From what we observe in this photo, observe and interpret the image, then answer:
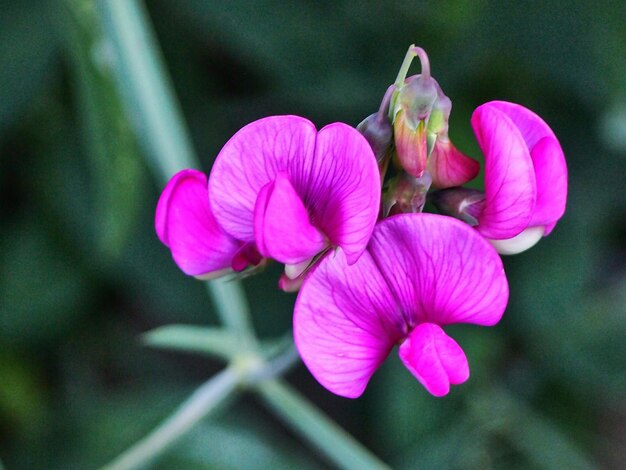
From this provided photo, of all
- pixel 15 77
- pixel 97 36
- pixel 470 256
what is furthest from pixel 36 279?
pixel 470 256

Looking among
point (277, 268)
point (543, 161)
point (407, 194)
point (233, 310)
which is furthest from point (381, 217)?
point (277, 268)

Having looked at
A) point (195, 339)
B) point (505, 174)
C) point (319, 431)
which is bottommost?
point (319, 431)

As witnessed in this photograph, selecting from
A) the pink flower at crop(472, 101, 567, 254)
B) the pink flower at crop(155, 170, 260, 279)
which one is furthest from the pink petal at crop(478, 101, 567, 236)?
the pink flower at crop(155, 170, 260, 279)

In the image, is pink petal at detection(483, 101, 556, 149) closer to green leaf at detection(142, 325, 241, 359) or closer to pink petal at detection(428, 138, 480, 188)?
pink petal at detection(428, 138, 480, 188)

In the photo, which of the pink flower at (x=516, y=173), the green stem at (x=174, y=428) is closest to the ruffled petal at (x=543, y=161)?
the pink flower at (x=516, y=173)

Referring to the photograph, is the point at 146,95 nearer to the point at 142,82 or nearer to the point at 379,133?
the point at 142,82

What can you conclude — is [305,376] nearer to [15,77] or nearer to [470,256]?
[15,77]
